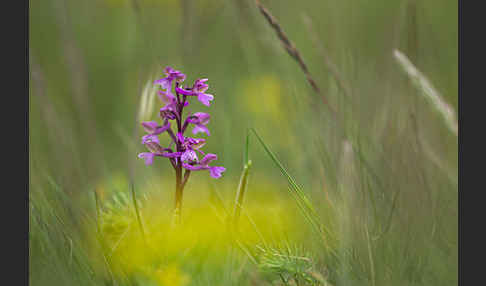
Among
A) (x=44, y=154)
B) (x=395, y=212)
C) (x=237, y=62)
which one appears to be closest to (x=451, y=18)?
(x=237, y=62)

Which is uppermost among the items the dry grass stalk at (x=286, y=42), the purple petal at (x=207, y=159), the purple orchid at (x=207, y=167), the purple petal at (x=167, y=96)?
the dry grass stalk at (x=286, y=42)

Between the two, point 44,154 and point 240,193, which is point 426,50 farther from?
point 44,154

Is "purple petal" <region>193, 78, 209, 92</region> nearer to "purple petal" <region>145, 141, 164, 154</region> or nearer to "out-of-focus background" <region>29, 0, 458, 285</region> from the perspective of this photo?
"purple petal" <region>145, 141, 164, 154</region>

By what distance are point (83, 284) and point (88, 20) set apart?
330 cm

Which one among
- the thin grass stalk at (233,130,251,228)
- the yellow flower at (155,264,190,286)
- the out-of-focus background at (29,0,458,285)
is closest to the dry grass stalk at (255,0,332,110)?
the out-of-focus background at (29,0,458,285)

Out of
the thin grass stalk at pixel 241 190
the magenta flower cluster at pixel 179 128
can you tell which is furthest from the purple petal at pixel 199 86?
the thin grass stalk at pixel 241 190

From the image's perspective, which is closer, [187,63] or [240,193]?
[240,193]

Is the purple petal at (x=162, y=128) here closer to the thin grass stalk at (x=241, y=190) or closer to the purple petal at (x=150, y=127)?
the purple petal at (x=150, y=127)

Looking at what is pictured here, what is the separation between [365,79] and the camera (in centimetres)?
270

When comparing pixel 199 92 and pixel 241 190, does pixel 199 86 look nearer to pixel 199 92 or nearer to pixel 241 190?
pixel 199 92

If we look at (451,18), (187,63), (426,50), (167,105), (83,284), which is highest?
(451,18)

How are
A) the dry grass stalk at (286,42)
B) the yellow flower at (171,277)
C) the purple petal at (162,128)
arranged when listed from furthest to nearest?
the dry grass stalk at (286,42) < the purple petal at (162,128) < the yellow flower at (171,277)

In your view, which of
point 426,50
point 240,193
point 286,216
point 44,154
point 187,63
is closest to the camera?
point 240,193

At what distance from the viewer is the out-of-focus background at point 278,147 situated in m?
1.14
